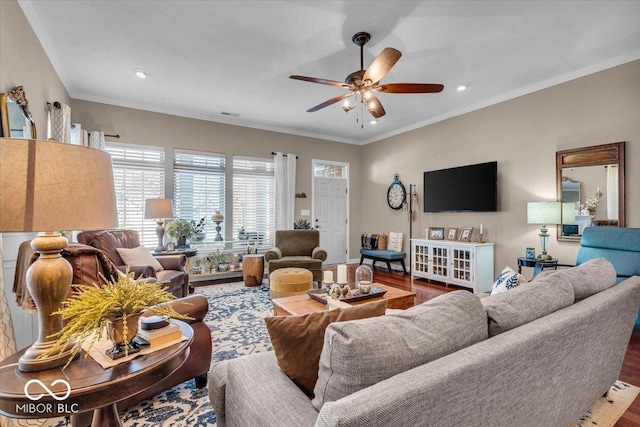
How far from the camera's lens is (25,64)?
2529 millimetres

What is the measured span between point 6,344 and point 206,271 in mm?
3523

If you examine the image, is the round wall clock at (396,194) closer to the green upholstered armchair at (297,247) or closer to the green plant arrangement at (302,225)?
the green plant arrangement at (302,225)

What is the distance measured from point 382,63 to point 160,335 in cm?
236

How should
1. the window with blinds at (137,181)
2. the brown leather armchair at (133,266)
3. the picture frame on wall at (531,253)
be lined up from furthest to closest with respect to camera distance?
the window with blinds at (137,181), the picture frame on wall at (531,253), the brown leather armchair at (133,266)

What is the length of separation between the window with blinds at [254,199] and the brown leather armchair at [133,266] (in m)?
1.81

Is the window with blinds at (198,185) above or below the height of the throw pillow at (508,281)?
above

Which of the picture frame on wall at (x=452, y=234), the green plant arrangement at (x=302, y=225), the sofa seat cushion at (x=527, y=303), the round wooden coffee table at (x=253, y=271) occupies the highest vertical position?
the green plant arrangement at (x=302, y=225)

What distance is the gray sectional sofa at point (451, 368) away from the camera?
785 mm

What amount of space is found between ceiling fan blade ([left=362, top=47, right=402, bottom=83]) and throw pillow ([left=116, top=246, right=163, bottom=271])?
2.99 metres

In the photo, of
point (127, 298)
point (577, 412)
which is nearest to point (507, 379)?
point (577, 412)

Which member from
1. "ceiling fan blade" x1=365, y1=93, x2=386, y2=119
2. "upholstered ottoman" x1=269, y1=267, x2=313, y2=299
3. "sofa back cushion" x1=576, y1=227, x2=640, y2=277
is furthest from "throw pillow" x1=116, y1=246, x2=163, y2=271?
"sofa back cushion" x1=576, y1=227, x2=640, y2=277

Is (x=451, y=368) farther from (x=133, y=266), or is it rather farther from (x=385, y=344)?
(x=133, y=266)

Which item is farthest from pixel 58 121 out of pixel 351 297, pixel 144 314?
pixel 351 297

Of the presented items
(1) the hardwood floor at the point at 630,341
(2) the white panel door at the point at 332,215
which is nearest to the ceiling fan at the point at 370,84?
(1) the hardwood floor at the point at 630,341
